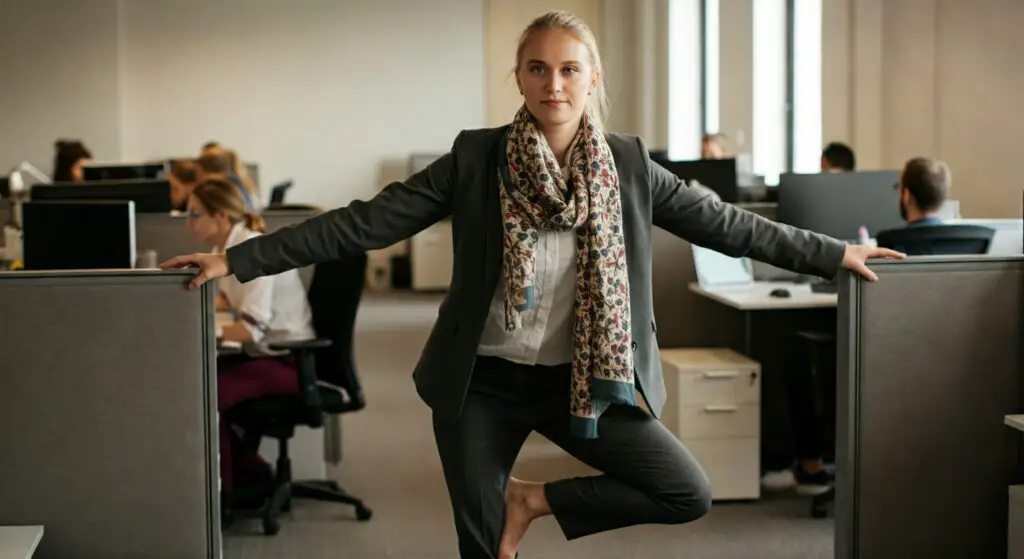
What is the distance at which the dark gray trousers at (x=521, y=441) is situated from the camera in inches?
102

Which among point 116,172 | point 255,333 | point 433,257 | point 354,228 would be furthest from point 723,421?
point 433,257

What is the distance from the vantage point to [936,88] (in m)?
7.38

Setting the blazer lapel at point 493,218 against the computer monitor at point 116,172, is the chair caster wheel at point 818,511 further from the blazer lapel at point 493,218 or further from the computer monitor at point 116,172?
the computer monitor at point 116,172

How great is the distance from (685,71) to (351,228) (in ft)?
33.3

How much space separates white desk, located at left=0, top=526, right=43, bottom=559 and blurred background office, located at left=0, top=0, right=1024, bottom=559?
6cm

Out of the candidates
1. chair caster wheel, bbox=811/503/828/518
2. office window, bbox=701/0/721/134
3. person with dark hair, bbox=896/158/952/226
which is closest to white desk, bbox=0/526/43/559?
chair caster wheel, bbox=811/503/828/518

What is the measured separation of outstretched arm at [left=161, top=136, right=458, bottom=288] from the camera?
2.62 m

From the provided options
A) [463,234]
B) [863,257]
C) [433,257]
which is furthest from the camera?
[433,257]

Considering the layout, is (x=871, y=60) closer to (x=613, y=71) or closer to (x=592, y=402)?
(x=613, y=71)

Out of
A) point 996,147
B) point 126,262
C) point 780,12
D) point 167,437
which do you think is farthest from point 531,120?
point 780,12

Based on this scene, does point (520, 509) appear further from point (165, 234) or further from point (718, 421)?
point (165, 234)

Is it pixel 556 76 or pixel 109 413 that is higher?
pixel 556 76

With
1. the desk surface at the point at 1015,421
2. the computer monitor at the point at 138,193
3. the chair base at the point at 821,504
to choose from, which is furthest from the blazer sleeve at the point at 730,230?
the computer monitor at the point at 138,193

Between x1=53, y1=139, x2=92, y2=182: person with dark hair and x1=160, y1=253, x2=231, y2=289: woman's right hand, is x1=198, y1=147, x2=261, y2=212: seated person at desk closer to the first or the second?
x1=53, y1=139, x2=92, y2=182: person with dark hair
